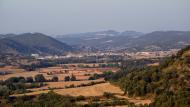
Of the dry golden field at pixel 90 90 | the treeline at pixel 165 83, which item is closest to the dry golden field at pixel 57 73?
the dry golden field at pixel 90 90

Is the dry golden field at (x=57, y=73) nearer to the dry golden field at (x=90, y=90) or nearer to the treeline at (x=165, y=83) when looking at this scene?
the dry golden field at (x=90, y=90)

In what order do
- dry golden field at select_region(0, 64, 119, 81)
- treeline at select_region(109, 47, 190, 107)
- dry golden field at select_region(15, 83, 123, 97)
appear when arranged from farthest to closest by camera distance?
dry golden field at select_region(0, 64, 119, 81) → dry golden field at select_region(15, 83, 123, 97) → treeline at select_region(109, 47, 190, 107)

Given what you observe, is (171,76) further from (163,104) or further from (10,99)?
(10,99)

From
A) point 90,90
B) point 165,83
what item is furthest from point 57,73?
point 165,83

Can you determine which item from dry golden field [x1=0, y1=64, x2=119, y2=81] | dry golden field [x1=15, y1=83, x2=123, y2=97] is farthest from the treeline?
dry golden field [x1=0, y1=64, x2=119, y2=81]

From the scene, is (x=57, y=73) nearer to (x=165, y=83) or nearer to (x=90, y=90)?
(x=90, y=90)

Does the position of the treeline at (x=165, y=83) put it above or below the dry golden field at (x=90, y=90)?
above

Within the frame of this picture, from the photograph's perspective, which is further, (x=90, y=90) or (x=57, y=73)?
(x=57, y=73)

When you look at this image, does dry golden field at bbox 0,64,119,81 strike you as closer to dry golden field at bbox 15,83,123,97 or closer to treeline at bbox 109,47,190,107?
dry golden field at bbox 15,83,123,97

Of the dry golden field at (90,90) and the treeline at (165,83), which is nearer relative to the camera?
the treeline at (165,83)

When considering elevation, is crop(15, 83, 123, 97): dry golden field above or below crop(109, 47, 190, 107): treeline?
below

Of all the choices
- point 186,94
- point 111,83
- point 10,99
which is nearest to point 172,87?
point 186,94

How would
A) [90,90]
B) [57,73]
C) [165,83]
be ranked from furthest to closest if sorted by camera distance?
[57,73], [90,90], [165,83]

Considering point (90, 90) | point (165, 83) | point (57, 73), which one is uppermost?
point (165, 83)
